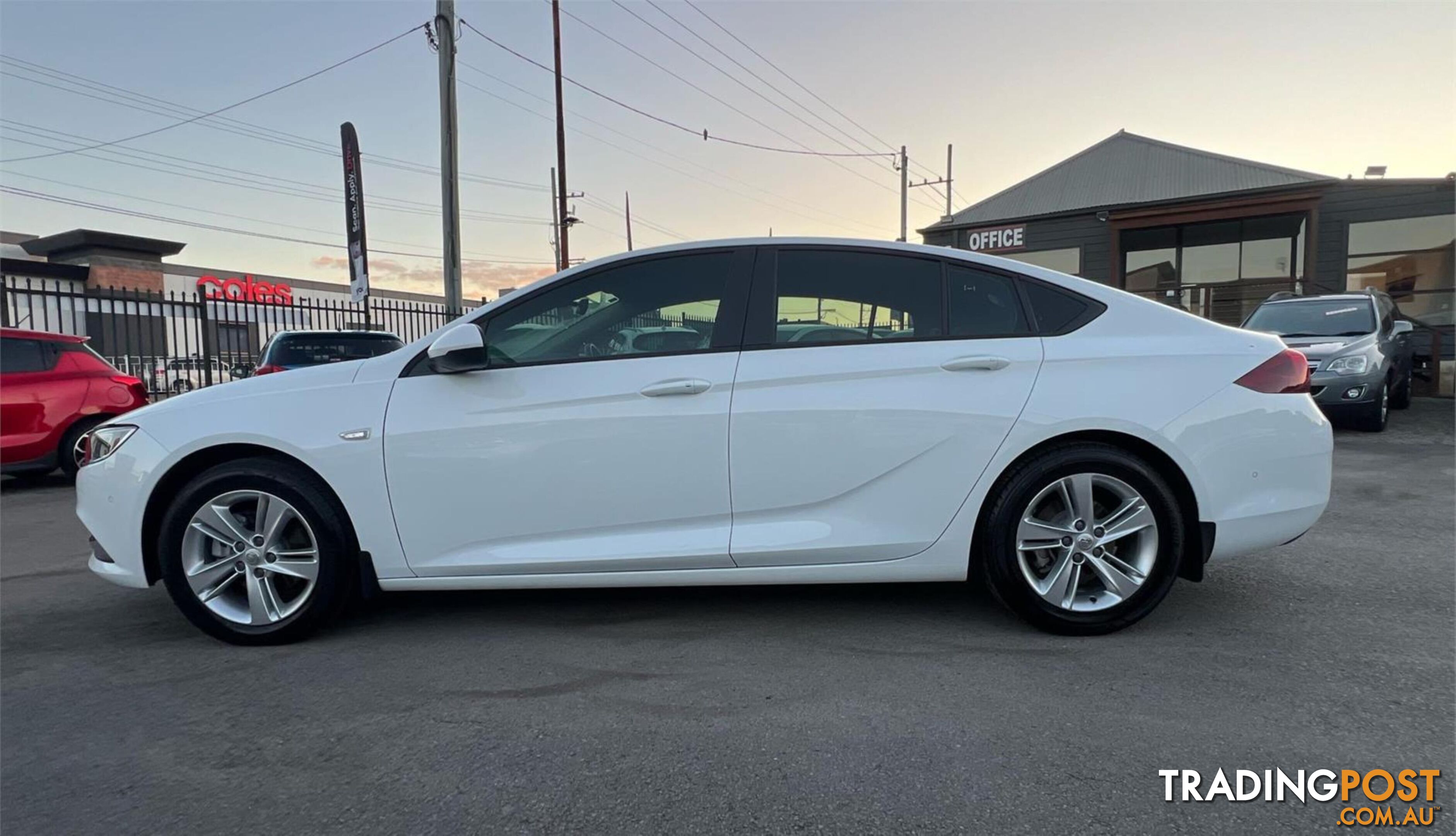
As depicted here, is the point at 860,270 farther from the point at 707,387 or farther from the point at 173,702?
the point at 173,702

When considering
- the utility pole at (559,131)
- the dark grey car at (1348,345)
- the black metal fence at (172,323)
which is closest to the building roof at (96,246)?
the black metal fence at (172,323)

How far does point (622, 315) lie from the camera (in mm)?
3252

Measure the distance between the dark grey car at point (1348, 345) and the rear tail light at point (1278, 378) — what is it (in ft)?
21.8

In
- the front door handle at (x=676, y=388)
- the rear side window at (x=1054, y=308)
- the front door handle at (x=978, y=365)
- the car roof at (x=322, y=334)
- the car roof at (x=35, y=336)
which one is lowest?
the front door handle at (x=676, y=388)

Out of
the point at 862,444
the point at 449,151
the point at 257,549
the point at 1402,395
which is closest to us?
the point at 862,444

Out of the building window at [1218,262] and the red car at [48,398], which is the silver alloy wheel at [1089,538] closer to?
the red car at [48,398]

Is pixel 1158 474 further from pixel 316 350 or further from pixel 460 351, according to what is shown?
pixel 316 350

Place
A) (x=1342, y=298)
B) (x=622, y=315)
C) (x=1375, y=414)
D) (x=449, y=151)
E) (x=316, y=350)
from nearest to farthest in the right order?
(x=622, y=315)
(x=1375, y=414)
(x=316, y=350)
(x=1342, y=298)
(x=449, y=151)

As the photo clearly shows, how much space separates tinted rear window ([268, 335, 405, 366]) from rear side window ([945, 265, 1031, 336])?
7892 millimetres

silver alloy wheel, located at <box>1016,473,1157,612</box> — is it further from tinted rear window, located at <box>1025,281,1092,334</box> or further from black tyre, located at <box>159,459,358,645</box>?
black tyre, located at <box>159,459,358,645</box>

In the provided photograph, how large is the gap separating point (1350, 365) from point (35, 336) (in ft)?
43.6

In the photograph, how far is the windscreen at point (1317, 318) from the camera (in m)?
9.38

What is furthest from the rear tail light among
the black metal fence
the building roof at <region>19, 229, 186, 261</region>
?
the building roof at <region>19, 229, 186, 261</region>

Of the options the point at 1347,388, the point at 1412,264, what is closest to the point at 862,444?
the point at 1347,388
